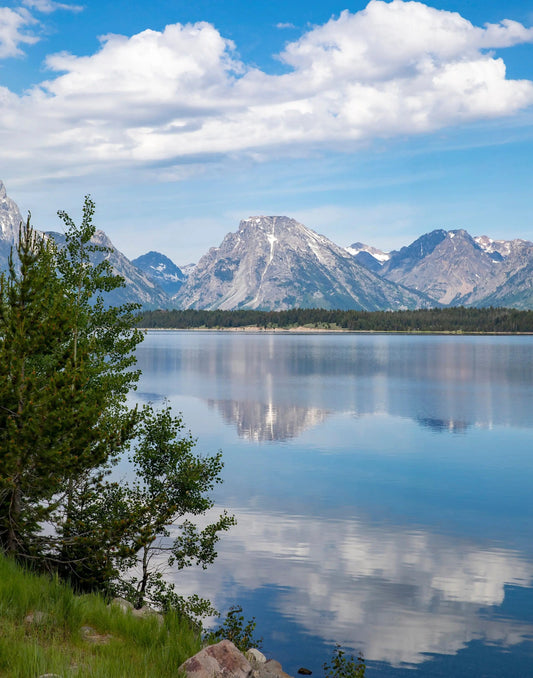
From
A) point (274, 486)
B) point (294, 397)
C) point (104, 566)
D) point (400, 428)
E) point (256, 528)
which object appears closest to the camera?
point (104, 566)

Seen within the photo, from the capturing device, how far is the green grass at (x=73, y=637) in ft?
42.1

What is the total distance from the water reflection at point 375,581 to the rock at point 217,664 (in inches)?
475

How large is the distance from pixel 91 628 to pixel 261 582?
17784mm

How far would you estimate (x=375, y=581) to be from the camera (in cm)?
3300

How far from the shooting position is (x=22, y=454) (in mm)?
21094

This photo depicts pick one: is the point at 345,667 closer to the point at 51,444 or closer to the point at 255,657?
the point at 255,657

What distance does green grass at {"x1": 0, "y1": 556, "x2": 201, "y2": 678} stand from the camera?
1282cm

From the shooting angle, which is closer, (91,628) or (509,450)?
(91,628)

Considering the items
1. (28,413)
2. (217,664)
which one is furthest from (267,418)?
(217,664)

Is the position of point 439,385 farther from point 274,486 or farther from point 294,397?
point 274,486

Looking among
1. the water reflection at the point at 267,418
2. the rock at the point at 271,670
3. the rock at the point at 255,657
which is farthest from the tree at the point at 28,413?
the water reflection at the point at 267,418

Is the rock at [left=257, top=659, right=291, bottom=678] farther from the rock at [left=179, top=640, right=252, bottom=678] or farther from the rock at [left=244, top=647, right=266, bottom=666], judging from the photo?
the rock at [left=179, top=640, right=252, bottom=678]

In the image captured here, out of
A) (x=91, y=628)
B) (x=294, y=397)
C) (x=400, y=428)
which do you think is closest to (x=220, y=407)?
(x=294, y=397)

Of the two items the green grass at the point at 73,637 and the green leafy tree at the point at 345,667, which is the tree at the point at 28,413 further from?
the green leafy tree at the point at 345,667
